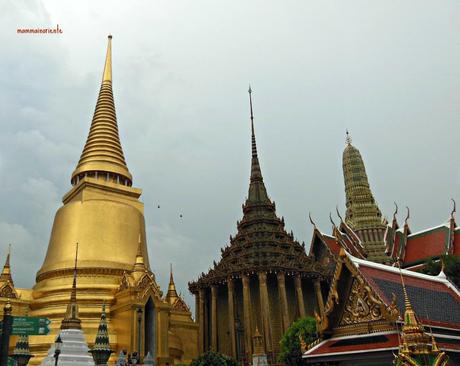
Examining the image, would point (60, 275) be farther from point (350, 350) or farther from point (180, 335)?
point (350, 350)

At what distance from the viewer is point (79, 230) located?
26.3m

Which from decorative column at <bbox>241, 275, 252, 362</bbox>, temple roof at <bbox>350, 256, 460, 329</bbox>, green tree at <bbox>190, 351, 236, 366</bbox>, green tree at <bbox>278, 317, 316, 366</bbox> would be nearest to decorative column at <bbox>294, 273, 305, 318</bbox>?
decorative column at <bbox>241, 275, 252, 362</bbox>

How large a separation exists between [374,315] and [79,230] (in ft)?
63.6

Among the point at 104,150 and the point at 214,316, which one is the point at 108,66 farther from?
the point at 214,316

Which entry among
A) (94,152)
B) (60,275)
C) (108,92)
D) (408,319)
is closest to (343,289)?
(408,319)

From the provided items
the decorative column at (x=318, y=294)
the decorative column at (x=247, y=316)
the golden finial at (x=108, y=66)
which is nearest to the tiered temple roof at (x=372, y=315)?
the decorative column at (x=247, y=316)

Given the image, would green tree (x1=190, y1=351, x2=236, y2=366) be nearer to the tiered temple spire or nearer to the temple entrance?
the temple entrance

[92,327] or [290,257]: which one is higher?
[290,257]

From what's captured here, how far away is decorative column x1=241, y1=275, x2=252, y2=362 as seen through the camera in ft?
78.5

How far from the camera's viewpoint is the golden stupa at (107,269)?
2169 centimetres

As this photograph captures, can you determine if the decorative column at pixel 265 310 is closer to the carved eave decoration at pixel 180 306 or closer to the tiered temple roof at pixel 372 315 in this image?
the carved eave decoration at pixel 180 306

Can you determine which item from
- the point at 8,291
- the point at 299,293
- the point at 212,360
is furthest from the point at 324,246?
the point at 8,291

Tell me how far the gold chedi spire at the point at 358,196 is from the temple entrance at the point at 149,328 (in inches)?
757

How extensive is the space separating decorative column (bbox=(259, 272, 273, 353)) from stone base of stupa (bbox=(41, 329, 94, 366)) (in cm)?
935
